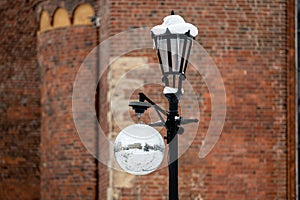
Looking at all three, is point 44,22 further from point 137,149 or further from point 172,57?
point 137,149

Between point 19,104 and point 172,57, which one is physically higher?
point 172,57

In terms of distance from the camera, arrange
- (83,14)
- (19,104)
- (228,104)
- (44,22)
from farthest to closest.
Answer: (19,104) → (44,22) → (83,14) → (228,104)

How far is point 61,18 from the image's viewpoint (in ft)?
52.8

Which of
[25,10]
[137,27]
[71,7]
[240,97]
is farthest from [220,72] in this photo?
[25,10]

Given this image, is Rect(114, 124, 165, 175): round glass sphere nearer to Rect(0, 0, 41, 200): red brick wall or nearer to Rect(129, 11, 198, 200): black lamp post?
Rect(129, 11, 198, 200): black lamp post

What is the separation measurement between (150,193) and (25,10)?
207 inches

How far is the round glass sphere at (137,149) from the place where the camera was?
29.6 feet

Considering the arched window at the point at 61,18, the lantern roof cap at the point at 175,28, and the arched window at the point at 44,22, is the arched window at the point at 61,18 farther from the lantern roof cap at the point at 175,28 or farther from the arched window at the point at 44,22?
the lantern roof cap at the point at 175,28

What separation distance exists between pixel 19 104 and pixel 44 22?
6.92 feet

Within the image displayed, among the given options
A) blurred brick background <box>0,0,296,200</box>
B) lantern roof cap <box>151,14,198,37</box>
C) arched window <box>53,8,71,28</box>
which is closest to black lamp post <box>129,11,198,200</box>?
lantern roof cap <box>151,14,198,37</box>

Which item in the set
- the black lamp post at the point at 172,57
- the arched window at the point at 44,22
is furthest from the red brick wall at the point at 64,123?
the black lamp post at the point at 172,57

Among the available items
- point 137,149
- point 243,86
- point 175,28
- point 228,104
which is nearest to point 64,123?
point 228,104

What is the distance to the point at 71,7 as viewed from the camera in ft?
52.2

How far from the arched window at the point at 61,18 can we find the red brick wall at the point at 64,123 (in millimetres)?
93
